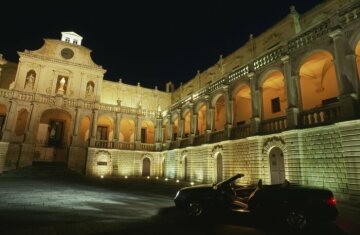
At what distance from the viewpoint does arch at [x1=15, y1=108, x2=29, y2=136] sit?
28328 millimetres

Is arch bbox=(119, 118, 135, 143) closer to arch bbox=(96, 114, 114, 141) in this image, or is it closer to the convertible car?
arch bbox=(96, 114, 114, 141)

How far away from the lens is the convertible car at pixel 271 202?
20.7ft

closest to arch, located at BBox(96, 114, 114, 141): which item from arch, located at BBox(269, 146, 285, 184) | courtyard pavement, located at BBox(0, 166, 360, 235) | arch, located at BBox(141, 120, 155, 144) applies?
arch, located at BBox(141, 120, 155, 144)

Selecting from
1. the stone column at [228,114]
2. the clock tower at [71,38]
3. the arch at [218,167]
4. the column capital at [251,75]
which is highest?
the clock tower at [71,38]

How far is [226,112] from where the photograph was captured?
2036 cm

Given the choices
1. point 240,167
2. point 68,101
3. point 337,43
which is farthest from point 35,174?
point 337,43

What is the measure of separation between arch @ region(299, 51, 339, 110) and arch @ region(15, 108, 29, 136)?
102 feet

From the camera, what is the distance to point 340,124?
11.4 meters

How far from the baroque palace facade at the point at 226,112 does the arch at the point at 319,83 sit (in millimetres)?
79

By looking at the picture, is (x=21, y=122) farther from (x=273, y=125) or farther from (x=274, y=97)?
(x=274, y=97)

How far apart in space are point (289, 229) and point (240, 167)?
11163 mm

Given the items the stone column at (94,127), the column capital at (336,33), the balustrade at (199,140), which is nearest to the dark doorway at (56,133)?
the stone column at (94,127)

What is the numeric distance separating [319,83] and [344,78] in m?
6.63

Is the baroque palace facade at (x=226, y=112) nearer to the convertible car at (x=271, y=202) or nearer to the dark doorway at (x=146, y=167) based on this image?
the dark doorway at (x=146, y=167)
